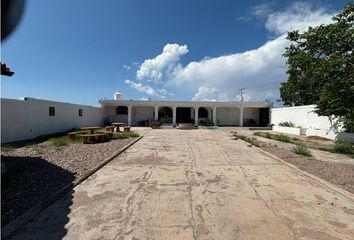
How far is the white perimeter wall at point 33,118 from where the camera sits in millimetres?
12362

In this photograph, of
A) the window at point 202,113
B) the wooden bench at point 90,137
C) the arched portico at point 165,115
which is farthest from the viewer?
the window at point 202,113

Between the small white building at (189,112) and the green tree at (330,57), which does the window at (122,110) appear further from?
the green tree at (330,57)

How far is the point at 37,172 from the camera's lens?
22.5 ft

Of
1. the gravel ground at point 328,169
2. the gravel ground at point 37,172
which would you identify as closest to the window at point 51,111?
the gravel ground at point 37,172

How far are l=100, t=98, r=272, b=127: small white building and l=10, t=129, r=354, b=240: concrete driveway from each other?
22.3 meters

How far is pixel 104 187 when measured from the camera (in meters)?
5.99

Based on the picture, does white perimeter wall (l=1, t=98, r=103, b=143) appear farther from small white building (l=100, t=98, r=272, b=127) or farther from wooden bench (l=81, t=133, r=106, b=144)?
small white building (l=100, t=98, r=272, b=127)

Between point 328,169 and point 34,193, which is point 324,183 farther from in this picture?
point 34,193

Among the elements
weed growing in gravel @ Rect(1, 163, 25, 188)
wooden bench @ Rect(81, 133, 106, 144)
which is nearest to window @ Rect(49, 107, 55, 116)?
wooden bench @ Rect(81, 133, 106, 144)

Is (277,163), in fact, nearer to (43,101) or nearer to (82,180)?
(82,180)

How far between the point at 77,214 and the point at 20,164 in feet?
13.9

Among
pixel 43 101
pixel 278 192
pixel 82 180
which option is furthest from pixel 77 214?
pixel 43 101

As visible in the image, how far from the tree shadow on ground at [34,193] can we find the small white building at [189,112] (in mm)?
21999

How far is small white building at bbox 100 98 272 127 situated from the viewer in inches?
1179
